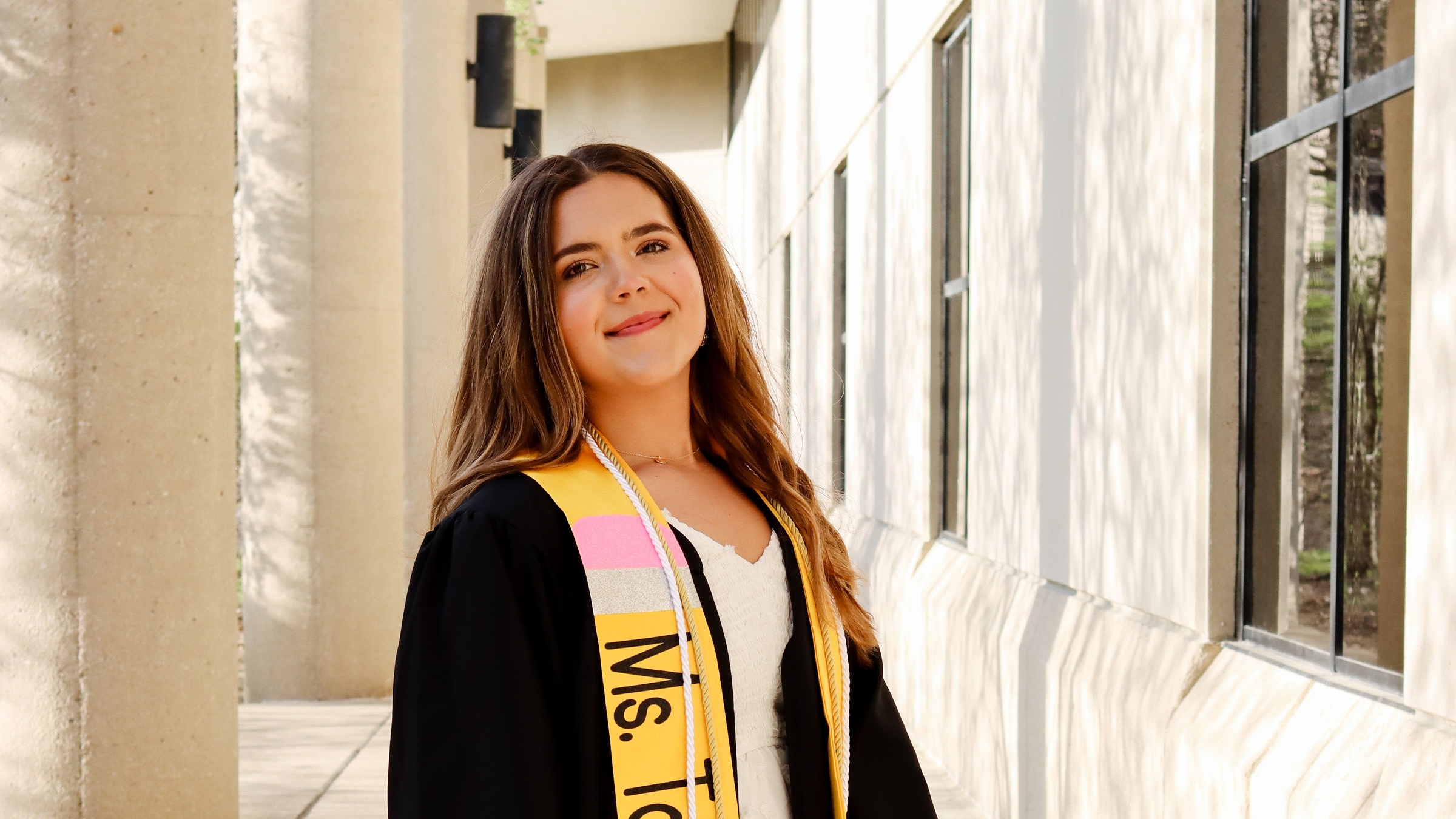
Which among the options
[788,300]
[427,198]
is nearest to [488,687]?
[427,198]

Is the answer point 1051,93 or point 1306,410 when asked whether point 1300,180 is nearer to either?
point 1306,410

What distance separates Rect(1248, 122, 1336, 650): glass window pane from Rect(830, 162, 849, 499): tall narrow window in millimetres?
7700

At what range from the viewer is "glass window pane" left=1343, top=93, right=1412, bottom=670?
303 cm

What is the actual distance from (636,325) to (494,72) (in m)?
9.60

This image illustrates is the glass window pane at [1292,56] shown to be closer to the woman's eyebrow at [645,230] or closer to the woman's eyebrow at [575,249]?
the woman's eyebrow at [645,230]

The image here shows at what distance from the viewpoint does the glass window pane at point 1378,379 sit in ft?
9.94

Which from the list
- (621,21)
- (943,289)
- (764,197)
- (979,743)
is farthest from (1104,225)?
(621,21)

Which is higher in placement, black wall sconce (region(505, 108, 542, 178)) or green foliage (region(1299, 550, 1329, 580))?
black wall sconce (region(505, 108, 542, 178))

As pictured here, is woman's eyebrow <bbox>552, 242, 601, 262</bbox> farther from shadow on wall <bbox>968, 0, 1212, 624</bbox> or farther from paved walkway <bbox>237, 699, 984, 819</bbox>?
paved walkway <bbox>237, 699, 984, 819</bbox>

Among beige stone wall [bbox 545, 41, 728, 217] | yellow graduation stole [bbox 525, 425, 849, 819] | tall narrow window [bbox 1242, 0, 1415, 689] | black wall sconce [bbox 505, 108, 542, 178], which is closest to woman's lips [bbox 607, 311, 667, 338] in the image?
yellow graduation stole [bbox 525, 425, 849, 819]

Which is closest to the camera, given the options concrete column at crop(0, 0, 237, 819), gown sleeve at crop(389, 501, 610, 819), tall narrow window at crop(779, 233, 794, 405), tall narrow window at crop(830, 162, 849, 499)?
gown sleeve at crop(389, 501, 610, 819)

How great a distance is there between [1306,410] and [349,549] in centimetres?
623

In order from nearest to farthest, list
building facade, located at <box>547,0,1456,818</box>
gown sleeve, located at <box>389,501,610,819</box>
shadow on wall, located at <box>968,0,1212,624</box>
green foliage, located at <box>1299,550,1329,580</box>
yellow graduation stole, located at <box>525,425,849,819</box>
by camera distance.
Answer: gown sleeve, located at <box>389,501,610,819</box> < yellow graduation stole, located at <box>525,425,849,819</box> < building facade, located at <box>547,0,1456,818</box> < green foliage, located at <box>1299,550,1329,580</box> < shadow on wall, located at <box>968,0,1212,624</box>

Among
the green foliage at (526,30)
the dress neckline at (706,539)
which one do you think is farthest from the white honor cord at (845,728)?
the green foliage at (526,30)
